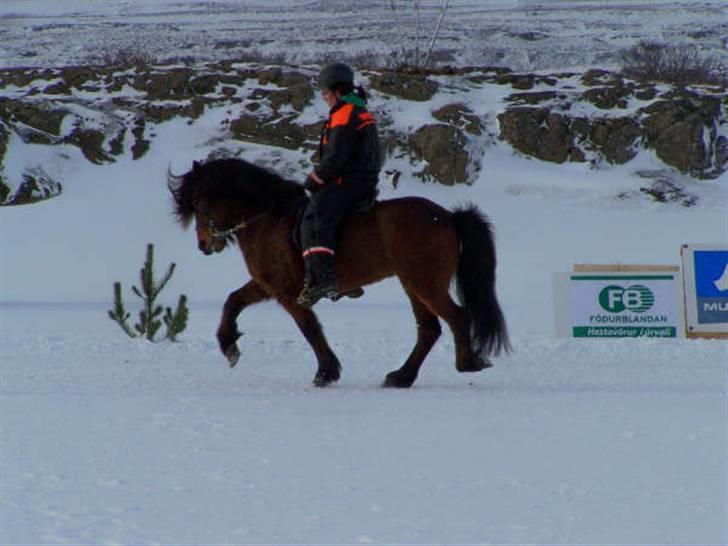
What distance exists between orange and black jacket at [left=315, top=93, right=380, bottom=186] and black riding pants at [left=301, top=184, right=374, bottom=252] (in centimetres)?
6

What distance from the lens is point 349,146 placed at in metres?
8.43

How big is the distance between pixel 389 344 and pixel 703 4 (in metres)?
64.7

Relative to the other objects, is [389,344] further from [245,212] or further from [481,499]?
[481,499]

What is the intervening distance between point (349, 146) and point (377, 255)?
826mm

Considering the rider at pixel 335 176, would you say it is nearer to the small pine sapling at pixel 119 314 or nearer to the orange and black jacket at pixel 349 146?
the orange and black jacket at pixel 349 146

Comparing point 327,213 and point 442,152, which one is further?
point 442,152

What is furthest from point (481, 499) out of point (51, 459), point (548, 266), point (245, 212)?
point (548, 266)

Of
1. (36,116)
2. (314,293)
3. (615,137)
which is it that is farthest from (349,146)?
(36,116)

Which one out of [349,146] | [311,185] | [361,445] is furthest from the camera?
[311,185]

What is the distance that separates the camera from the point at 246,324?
61.9 ft

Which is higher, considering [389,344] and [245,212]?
[245,212]

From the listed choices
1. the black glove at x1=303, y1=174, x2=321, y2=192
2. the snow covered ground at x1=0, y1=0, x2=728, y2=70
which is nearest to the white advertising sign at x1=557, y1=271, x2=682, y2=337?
the black glove at x1=303, y1=174, x2=321, y2=192

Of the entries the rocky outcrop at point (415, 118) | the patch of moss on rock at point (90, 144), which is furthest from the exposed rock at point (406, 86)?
the patch of moss on rock at point (90, 144)

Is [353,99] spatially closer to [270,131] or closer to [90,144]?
[270,131]
